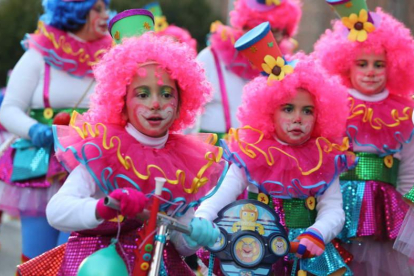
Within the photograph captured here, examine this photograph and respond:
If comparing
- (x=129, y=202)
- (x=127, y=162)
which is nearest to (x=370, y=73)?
(x=127, y=162)

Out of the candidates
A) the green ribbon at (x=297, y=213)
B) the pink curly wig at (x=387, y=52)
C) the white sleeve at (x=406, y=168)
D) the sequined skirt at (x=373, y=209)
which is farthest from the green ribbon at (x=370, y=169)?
the green ribbon at (x=297, y=213)

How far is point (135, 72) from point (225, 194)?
3.60ft

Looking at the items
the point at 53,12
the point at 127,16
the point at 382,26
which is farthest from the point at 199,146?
the point at 53,12

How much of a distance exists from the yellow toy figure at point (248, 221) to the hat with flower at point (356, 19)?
1876 mm

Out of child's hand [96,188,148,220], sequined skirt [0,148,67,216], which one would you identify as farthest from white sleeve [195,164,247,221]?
sequined skirt [0,148,67,216]

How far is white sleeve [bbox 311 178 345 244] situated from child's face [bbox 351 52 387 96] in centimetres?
114

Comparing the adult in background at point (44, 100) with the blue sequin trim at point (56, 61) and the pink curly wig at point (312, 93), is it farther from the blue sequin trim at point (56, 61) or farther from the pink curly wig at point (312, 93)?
the pink curly wig at point (312, 93)

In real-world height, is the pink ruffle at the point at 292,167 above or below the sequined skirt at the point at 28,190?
above

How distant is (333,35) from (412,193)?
5.53 feet

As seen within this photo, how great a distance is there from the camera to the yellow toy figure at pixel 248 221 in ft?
17.7

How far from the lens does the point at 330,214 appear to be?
5.64m

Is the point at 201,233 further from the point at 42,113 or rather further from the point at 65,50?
the point at 65,50

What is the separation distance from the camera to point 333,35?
7188 millimetres

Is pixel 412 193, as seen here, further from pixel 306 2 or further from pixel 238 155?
pixel 306 2
